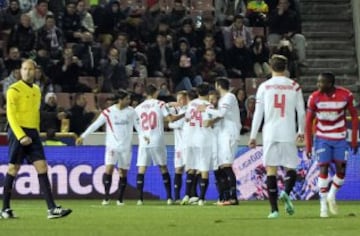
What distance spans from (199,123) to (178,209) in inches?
136

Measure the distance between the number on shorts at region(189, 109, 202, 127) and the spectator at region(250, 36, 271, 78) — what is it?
7.92m

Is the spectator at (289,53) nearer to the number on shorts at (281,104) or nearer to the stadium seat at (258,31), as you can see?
the stadium seat at (258,31)

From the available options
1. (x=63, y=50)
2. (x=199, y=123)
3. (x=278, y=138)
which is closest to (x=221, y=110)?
(x=199, y=123)

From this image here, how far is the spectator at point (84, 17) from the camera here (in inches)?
1246

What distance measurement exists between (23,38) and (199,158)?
7839mm

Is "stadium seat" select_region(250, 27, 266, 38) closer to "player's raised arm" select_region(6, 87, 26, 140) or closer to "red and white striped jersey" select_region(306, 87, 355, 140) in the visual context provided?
"red and white striped jersey" select_region(306, 87, 355, 140)

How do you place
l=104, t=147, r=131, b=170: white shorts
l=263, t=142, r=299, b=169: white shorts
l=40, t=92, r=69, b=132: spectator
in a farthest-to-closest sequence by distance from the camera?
l=40, t=92, r=69, b=132: spectator < l=104, t=147, r=131, b=170: white shorts < l=263, t=142, r=299, b=169: white shorts

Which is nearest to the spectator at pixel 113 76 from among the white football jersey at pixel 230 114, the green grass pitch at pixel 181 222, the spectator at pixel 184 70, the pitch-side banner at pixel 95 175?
the spectator at pixel 184 70

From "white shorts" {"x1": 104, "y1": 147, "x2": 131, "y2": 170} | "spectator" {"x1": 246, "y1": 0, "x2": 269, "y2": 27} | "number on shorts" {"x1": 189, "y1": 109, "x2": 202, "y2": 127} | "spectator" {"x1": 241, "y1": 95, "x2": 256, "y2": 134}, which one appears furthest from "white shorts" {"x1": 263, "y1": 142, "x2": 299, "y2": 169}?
"spectator" {"x1": 246, "y1": 0, "x2": 269, "y2": 27}

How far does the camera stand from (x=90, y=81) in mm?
30516

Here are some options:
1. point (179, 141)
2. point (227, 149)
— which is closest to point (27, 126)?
point (227, 149)

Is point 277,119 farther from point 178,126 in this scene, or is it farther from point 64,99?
point 64,99

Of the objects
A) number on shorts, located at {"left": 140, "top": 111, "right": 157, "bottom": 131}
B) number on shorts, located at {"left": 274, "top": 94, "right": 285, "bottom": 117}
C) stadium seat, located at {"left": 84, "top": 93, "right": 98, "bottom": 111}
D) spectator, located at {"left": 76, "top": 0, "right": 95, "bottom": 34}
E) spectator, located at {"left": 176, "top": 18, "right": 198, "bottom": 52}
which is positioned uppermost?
spectator, located at {"left": 76, "top": 0, "right": 95, "bottom": 34}

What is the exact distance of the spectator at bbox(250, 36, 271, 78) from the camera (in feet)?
105
